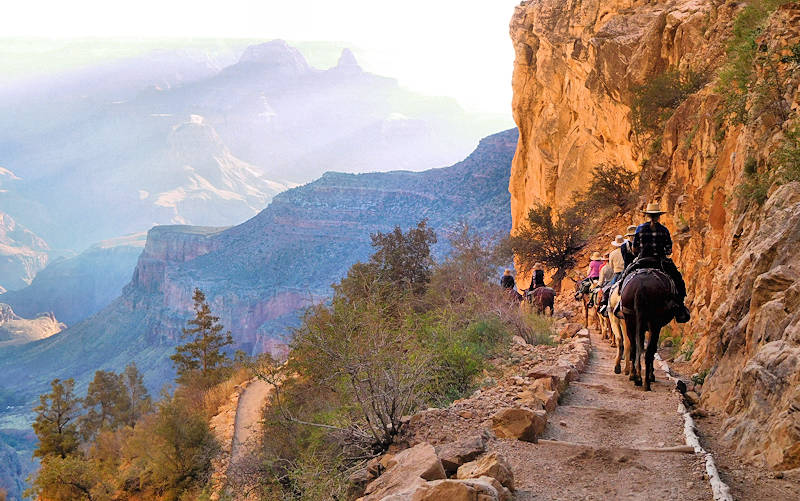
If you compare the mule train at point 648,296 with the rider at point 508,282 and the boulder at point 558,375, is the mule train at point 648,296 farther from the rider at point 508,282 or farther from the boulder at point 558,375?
the rider at point 508,282

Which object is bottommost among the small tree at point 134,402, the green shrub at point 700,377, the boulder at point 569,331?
the small tree at point 134,402

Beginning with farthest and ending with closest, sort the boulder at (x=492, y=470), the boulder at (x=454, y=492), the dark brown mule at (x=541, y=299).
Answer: the dark brown mule at (x=541, y=299) < the boulder at (x=492, y=470) < the boulder at (x=454, y=492)

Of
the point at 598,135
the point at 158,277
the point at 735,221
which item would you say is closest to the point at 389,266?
the point at 598,135

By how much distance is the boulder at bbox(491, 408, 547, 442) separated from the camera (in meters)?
5.46

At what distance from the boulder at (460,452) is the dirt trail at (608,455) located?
32 centimetres

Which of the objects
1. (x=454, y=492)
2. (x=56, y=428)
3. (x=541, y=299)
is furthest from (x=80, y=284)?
(x=454, y=492)

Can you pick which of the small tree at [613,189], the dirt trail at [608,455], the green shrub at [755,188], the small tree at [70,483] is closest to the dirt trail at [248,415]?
the small tree at [70,483]

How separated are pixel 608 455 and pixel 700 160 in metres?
10.8

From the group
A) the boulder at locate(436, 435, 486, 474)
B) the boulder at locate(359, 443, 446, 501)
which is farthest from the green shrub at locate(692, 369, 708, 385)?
the boulder at locate(359, 443, 446, 501)

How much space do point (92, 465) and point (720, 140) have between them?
22101 mm

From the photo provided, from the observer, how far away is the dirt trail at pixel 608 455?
166 inches

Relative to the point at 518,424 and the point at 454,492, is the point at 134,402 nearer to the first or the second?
the point at 518,424

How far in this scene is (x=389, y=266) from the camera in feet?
85.1

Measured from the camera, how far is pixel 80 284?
172250mm
